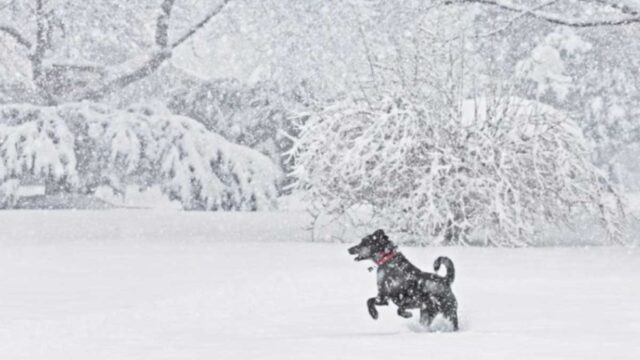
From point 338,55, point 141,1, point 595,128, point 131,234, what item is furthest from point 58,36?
point 595,128

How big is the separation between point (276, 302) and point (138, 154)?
39.8ft

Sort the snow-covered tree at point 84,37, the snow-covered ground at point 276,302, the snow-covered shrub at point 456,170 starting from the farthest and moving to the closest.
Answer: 1. the snow-covered tree at point 84,37
2. the snow-covered shrub at point 456,170
3. the snow-covered ground at point 276,302

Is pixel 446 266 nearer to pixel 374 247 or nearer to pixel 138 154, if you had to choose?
pixel 374 247

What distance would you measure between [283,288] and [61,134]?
446 inches

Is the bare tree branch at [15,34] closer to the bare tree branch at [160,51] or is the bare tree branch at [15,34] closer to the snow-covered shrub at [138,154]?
the bare tree branch at [160,51]

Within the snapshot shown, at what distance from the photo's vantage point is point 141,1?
26.1m

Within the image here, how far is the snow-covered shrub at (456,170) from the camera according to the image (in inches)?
634

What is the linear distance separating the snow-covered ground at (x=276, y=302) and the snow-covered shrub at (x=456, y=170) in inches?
26.1

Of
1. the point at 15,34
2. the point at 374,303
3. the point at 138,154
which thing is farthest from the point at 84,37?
the point at 374,303

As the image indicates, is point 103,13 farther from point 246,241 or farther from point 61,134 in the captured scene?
point 246,241

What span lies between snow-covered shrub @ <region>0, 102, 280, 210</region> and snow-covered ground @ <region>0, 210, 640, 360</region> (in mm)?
3670

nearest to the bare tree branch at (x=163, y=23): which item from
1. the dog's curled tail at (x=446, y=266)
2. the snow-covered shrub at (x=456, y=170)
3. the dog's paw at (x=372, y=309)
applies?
the snow-covered shrub at (x=456, y=170)

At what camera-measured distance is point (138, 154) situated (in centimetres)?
2183

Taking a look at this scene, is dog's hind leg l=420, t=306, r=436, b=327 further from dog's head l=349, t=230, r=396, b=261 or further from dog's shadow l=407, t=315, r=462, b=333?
dog's head l=349, t=230, r=396, b=261
